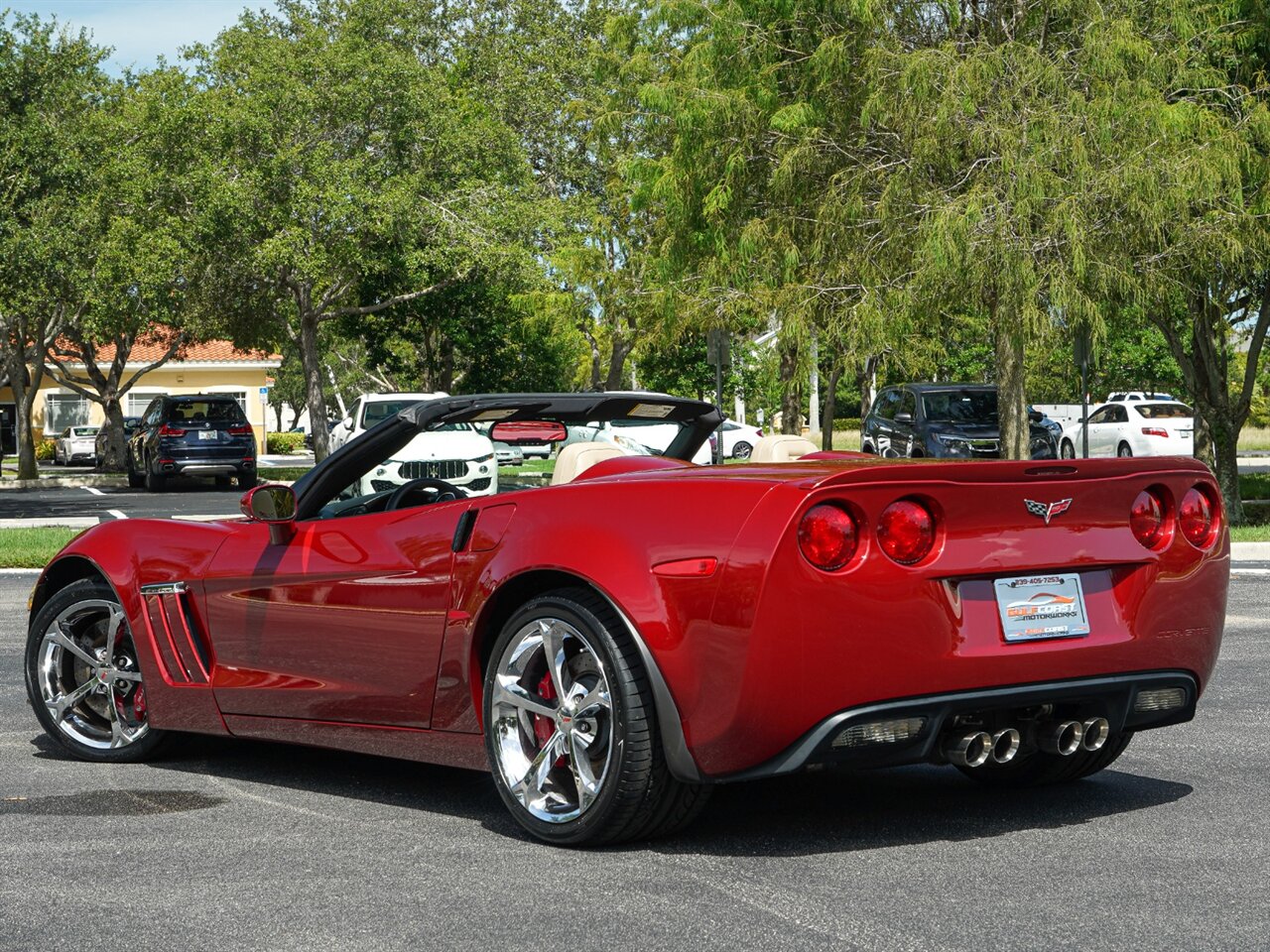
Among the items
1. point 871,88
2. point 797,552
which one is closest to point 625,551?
point 797,552

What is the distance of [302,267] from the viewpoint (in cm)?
3625

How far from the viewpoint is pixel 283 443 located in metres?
81.3

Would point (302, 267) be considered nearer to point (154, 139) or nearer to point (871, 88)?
point (154, 139)

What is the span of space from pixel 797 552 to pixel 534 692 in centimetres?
97

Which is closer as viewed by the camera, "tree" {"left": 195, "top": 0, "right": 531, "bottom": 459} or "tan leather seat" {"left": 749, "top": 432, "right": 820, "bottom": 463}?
"tan leather seat" {"left": 749, "top": 432, "right": 820, "bottom": 463}

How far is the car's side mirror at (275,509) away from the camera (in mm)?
5645

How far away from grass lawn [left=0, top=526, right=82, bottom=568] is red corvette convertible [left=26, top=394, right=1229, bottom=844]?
Result: 349 inches

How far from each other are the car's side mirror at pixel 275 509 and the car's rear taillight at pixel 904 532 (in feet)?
6.98

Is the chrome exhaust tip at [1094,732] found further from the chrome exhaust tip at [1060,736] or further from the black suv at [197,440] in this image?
the black suv at [197,440]

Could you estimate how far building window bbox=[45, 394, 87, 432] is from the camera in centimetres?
7612

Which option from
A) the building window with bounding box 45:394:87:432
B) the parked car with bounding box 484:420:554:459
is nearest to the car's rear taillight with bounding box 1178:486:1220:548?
the parked car with bounding box 484:420:554:459

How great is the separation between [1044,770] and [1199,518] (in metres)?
1.03

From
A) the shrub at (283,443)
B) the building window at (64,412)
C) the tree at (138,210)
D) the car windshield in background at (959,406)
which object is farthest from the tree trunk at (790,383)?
the building window at (64,412)

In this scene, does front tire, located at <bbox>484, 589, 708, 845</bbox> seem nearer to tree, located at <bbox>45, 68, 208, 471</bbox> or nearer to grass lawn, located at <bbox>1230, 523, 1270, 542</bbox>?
grass lawn, located at <bbox>1230, 523, 1270, 542</bbox>
